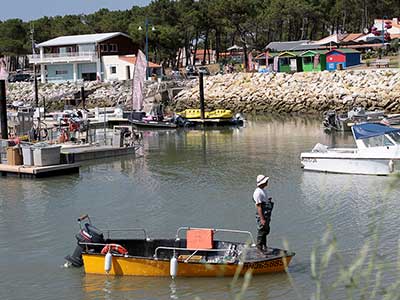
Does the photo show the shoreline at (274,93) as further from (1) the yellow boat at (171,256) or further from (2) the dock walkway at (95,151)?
(1) the yellow boat at (171,256)

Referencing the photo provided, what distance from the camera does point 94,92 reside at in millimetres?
75812

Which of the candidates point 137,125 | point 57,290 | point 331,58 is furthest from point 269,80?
point 57,290

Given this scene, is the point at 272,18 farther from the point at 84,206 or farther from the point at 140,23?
the point at 84,206

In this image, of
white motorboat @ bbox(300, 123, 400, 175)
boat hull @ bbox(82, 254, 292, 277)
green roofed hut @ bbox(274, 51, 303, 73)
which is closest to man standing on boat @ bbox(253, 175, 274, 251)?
boat hull @ bbox(82, 254, 292, 277)

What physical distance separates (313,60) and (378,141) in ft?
150

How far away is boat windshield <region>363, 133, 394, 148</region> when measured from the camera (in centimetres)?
2605

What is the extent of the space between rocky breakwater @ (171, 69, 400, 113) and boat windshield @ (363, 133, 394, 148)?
90.5ft

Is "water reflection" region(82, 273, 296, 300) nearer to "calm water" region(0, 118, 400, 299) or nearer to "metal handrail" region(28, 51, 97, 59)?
"calm water" region(0, 118, 400, 299)

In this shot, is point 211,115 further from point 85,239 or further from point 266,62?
point 85,239

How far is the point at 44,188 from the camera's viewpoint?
26812 mm

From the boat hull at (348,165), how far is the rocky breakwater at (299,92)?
2656 centimetres

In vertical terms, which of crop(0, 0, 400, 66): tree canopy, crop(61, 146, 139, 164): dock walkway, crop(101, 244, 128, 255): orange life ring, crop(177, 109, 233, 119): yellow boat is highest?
crop(0, 0, 400, 66): tree canopy

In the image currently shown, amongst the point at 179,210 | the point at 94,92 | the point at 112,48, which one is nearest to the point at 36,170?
the point at 179,210

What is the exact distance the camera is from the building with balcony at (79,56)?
8156cm
